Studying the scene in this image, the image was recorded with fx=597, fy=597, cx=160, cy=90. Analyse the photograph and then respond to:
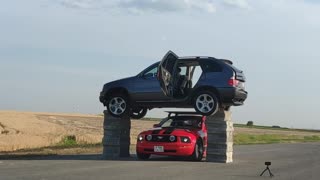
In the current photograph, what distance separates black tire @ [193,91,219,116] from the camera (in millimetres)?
17469

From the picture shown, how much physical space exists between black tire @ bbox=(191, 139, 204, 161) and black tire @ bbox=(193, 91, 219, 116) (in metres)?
1.01

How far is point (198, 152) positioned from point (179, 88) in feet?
6.73

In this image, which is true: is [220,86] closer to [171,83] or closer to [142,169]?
[171,83]

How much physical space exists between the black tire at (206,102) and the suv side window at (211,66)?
0.72m

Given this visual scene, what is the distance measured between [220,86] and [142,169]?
13.6ft

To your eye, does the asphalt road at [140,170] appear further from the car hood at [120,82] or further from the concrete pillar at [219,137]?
the car hood at [120,82]

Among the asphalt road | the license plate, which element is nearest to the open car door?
the license plate

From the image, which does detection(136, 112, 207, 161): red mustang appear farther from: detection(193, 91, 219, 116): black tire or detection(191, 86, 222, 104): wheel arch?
detection(191, 86, 222, 104): wheel arch

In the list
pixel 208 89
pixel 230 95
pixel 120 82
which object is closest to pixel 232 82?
pixel 230 95

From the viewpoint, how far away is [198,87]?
698 inches

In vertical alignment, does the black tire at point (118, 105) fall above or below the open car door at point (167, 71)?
below

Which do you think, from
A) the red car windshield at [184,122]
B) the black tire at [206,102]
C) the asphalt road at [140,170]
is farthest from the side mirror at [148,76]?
the asphalt road at [140,170]

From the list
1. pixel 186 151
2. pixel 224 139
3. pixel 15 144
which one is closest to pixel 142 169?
pixel 186 151

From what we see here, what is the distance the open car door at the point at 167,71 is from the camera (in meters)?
17.9
